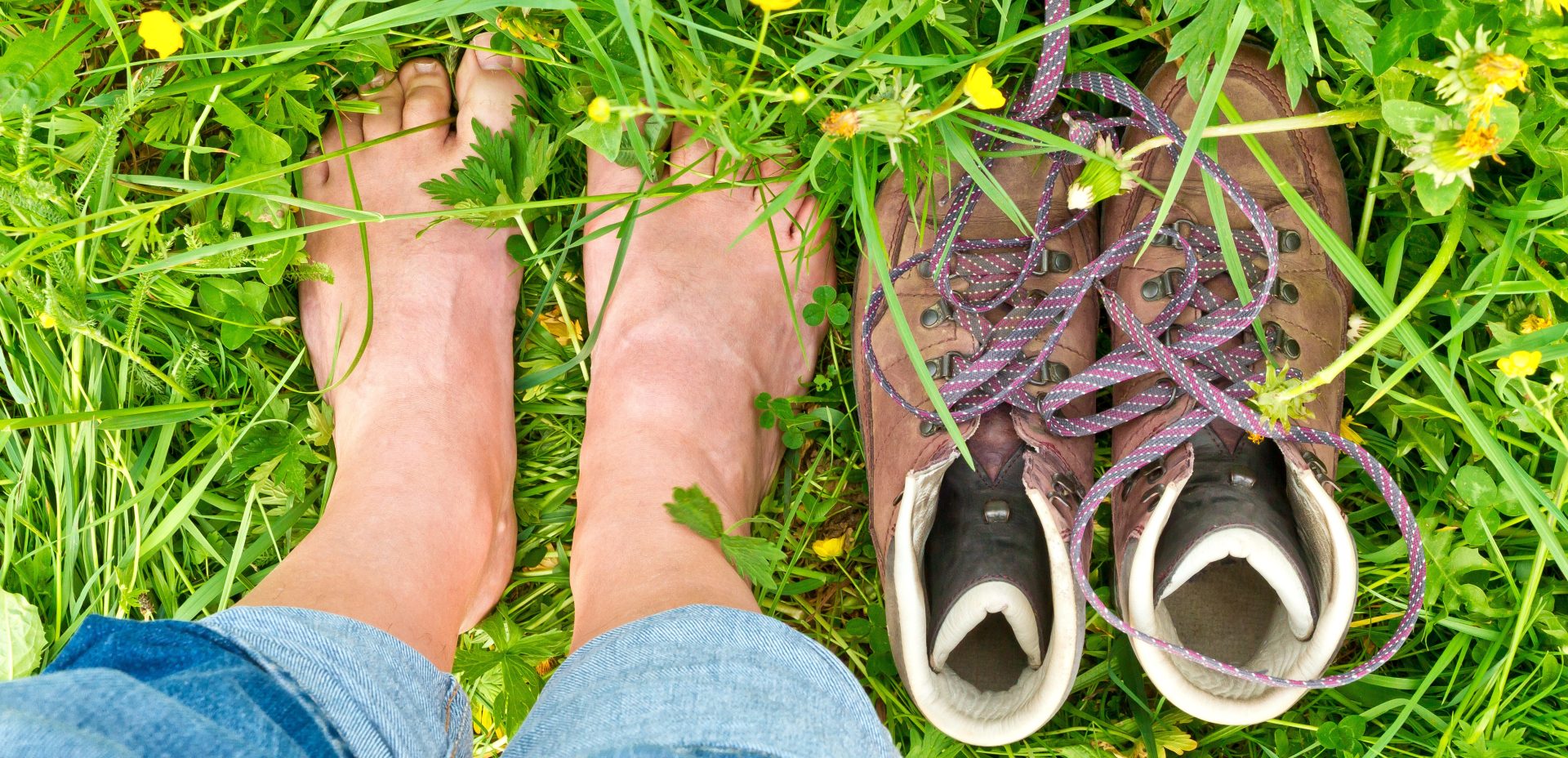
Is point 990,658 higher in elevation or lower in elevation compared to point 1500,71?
lower

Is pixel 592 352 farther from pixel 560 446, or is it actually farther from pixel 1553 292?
pixel 1553 292

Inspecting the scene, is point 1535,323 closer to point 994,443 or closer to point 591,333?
point 994,443

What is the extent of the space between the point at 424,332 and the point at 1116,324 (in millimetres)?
1047

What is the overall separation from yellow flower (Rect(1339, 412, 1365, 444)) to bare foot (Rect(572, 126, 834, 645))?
789mm

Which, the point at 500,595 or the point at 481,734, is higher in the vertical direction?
the point at 500,595

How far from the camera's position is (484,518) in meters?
1.46

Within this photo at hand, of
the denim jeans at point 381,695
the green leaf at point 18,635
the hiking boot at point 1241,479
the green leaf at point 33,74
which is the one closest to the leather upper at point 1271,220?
the hiking boot at point 1241,479

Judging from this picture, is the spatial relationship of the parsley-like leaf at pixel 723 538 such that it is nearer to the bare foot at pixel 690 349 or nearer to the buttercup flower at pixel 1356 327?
the bare foot at pixel 690 349

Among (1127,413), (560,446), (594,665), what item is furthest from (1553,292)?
(560,446)

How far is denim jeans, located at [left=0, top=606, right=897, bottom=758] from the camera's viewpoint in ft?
2.69

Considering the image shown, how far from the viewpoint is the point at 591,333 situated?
4.91ft

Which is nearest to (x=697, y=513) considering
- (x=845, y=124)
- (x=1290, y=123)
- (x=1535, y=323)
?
(x=845, y=124)

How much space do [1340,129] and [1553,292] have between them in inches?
14.6

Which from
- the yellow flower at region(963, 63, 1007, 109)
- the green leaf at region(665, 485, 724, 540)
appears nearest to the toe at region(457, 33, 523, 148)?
the green leaf at region(665, 485, 724, 540)
